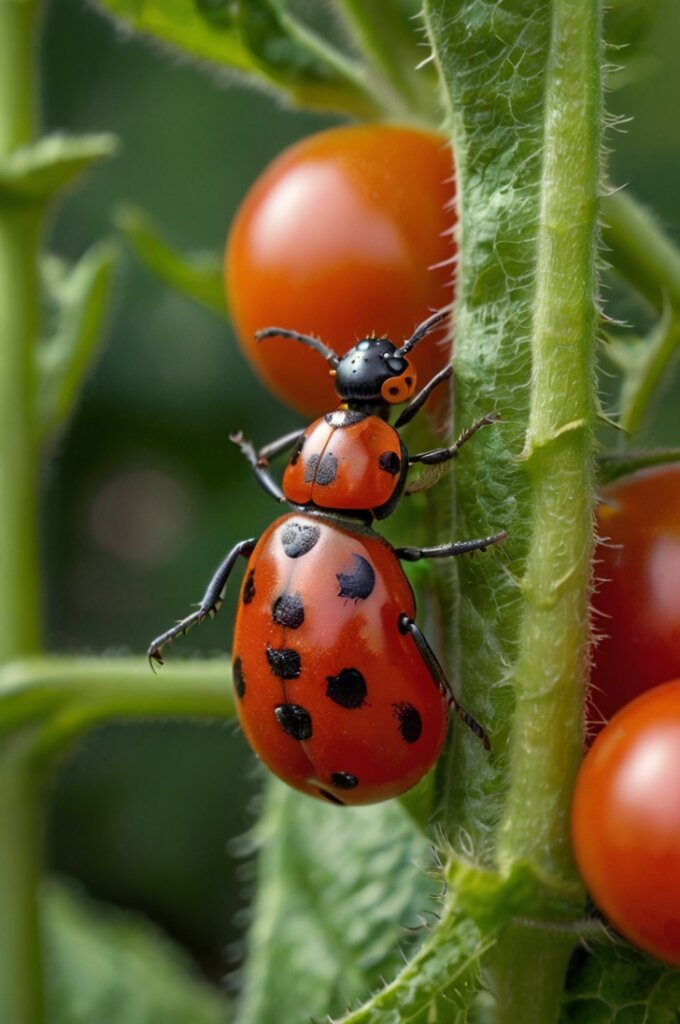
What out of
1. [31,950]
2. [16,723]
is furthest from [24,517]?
[31,950]

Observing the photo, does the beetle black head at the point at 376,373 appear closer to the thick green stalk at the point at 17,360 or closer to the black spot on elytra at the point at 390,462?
the black spot on elytra at the point at 390,462

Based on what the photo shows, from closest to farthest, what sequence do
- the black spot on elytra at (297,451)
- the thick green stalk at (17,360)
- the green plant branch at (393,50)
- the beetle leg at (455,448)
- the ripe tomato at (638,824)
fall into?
the ripe tomato at (638,824) < the beetle leg at (455,448) < the black spot on elytra at (297,451) < the green plant branch at (393,50) < the thick green stalk at (17,360)

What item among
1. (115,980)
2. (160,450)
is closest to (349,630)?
(115,980)

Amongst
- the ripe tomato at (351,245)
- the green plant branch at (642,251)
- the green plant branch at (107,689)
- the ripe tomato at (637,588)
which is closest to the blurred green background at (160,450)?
the green plant branch at (107,689)

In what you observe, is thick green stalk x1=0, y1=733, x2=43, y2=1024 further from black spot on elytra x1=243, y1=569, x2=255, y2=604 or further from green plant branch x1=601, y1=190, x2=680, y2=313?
green plant branch x1=601, y1=190, x2=680, y2=313

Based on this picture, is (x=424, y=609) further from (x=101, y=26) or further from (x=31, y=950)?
(x=101, y=26)

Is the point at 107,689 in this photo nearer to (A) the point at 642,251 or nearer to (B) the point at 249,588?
(B) the point at 249,588
